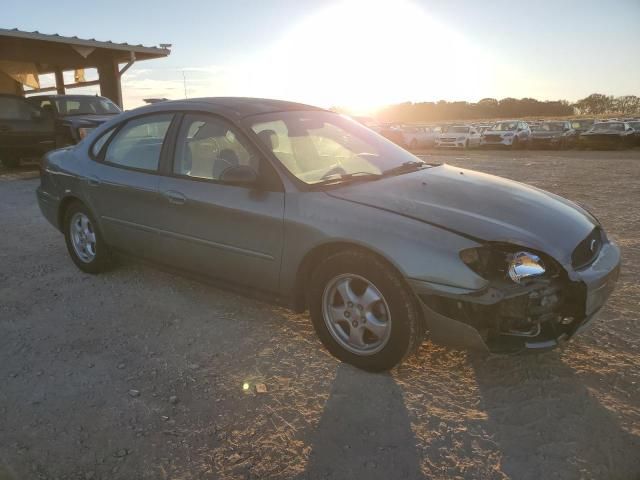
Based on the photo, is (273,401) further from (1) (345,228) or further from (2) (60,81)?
(2) (60,81)

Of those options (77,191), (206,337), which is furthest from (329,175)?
(77,191)

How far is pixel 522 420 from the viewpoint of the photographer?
7.87ft

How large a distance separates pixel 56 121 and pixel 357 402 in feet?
36.5

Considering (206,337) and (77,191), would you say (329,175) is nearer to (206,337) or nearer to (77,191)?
(206,337)

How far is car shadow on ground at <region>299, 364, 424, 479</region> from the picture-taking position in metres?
2.10

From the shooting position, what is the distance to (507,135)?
74.9ft

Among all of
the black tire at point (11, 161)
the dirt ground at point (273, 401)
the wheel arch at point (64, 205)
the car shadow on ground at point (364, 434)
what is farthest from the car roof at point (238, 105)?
the black tire at point (11, 161)

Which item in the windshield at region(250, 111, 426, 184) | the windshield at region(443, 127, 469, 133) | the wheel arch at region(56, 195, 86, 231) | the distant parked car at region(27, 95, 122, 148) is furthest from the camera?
the windshield at region(443, 127, 469, 133)

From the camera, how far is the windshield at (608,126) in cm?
2185

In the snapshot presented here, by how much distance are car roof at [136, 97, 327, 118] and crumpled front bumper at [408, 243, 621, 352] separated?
1.74 m

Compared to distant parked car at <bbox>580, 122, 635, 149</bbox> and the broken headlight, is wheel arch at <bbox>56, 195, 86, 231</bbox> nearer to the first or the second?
the broken headlight

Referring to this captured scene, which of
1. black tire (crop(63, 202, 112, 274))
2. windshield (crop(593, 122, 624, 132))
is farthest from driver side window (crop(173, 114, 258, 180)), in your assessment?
windshield (crop(593, 122, 624, 132))

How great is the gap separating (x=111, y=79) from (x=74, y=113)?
6.75m

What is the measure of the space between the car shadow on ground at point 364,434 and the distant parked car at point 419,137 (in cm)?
2360
